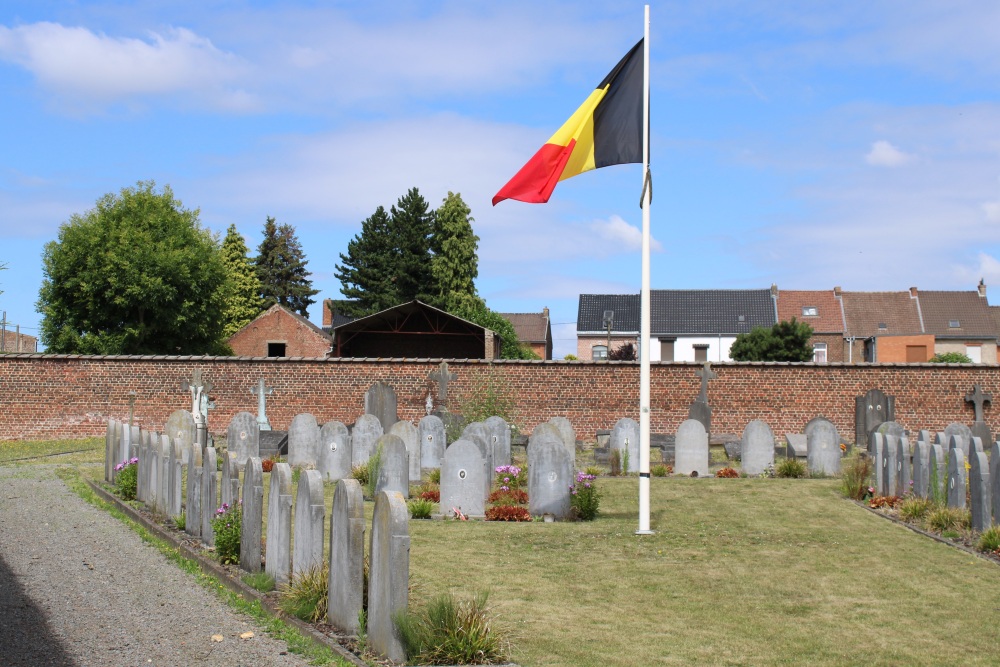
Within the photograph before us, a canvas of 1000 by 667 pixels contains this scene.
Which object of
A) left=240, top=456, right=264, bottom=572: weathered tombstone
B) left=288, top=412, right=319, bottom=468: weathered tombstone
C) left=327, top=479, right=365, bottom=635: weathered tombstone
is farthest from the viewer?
left=288, top=412, right=319, bottom=468: weathered tombstone

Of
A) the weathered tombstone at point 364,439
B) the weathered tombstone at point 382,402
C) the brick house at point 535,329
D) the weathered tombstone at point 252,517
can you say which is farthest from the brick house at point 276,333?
the weathered tombstone at point 252,517

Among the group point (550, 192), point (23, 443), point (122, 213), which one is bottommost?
point (23, 443)

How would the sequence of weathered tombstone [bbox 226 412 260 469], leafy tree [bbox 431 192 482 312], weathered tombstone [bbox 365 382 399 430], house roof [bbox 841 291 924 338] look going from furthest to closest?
house roof [bbox 841 291 924 338] < leafy tree [bbox 431 192 482 312] < weathered tombstone [bbox 365 382 399 430] < weathered tombstone [bbox 226 412 260 469]

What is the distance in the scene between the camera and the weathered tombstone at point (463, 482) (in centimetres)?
1352

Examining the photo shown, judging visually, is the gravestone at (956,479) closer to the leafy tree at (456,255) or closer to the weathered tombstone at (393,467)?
the weathered tombstone at (393,467)

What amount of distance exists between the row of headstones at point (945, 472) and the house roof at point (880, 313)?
5472 centimetres

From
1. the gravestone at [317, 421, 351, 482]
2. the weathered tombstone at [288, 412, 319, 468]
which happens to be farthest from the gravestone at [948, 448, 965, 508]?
the weathered tombstone at [288, 412, 319, 468]

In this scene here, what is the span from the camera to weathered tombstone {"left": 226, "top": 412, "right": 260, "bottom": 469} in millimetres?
20938

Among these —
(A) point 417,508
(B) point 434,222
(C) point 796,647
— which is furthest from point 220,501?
(B) point 434,222

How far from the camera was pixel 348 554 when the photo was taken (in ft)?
21.8

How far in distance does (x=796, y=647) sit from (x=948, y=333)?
67983 millimetres

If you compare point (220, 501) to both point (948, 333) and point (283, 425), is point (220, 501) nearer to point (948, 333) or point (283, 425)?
point (283, 425)

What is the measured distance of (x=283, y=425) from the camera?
28.8 metres

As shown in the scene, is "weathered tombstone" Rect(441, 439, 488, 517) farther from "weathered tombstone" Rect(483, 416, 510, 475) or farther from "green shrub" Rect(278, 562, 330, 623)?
"green shrub" Rect(278, 562, 330, 623)
